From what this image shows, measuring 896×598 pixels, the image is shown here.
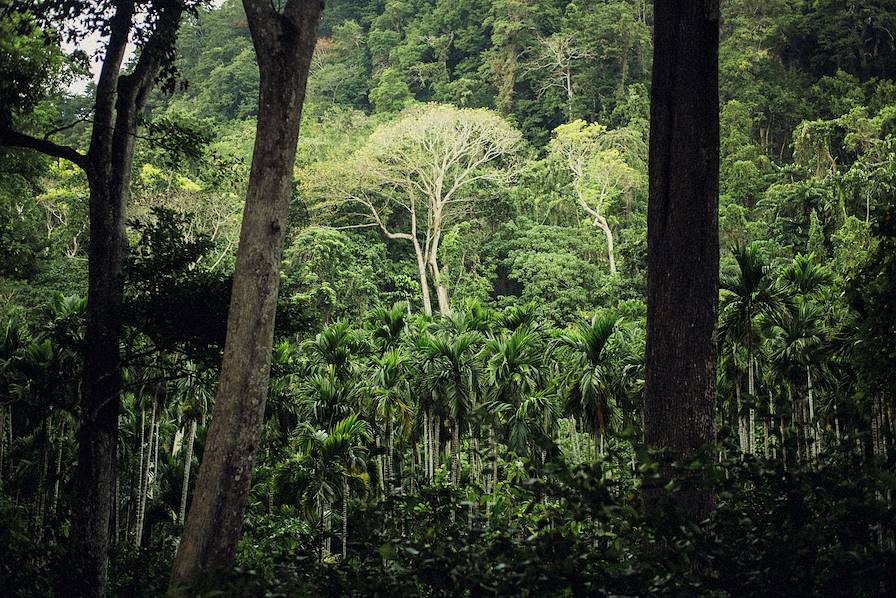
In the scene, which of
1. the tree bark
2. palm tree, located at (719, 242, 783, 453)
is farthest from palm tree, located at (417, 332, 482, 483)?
the tree bark

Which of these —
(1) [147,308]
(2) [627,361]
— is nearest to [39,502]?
(1) [147,308]

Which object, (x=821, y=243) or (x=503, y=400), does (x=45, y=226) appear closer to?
(x=503, y=400)

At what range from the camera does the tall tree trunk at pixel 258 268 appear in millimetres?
5941

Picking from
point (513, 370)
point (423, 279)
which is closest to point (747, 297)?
point (513, 370)

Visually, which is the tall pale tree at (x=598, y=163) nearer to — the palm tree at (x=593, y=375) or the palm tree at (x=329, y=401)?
the palm tree at (x=593, y=375)

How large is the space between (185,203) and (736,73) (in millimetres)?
28180

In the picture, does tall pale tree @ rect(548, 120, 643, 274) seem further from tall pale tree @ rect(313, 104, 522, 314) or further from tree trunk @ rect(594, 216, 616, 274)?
tall pale tree @ rect(313, 104, 522, 314)

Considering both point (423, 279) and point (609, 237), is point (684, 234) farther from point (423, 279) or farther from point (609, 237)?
point (609, 237)

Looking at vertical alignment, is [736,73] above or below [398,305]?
above

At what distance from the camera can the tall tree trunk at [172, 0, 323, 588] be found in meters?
5.94

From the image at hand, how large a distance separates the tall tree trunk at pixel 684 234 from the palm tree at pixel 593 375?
1660cm

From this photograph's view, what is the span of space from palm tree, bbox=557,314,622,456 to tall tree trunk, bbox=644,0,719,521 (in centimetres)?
1660

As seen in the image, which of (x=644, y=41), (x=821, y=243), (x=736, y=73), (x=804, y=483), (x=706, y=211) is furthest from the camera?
(x=644, y=41)

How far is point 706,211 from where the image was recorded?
480cm
